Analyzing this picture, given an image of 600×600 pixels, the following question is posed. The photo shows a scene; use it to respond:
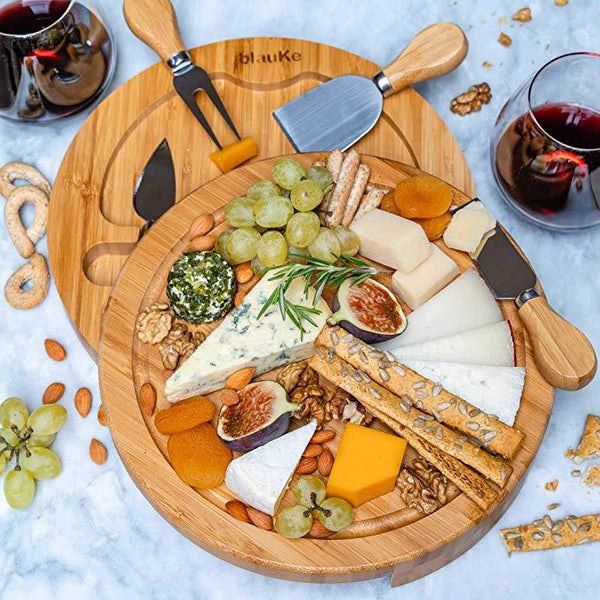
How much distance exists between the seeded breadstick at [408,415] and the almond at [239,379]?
5.8 inches

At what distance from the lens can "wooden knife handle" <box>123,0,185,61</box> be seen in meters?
2.18

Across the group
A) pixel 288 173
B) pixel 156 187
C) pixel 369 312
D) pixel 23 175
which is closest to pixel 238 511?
pixel 369 312

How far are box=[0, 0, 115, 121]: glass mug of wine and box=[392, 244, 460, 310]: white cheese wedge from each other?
0.97 meters

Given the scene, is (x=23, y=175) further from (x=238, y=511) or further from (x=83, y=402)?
(x=238, y=511)

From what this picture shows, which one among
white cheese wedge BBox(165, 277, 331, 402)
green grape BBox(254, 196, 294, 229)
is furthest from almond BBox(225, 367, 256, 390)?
green grape BBox(254, 196, 294, 229)

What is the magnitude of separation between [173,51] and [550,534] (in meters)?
1.54

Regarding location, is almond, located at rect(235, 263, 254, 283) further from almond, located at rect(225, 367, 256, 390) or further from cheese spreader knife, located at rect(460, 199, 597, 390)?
cheese spreader knife, located at rect(460, 199, 597, 390)

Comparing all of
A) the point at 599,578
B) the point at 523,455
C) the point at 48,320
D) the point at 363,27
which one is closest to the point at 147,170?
the point at 48,320

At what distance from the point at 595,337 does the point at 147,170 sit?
124 centimetres

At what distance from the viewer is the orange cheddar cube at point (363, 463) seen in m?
1.72

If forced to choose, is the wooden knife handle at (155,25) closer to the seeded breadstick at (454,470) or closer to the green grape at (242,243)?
the green grape at (242,243)

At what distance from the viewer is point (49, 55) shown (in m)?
2.02

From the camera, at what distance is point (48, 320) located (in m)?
2.19

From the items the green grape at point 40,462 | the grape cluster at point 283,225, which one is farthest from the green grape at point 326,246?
the green grape at point 40,462
